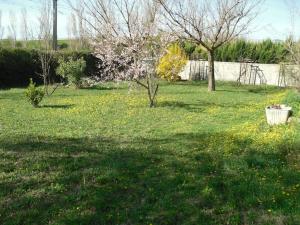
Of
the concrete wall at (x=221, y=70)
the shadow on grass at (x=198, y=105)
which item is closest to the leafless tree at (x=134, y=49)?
the shadow on grass at (x=198, y=105)

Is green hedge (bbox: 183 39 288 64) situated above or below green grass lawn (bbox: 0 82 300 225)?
Result: above

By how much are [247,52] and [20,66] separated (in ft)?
51.6

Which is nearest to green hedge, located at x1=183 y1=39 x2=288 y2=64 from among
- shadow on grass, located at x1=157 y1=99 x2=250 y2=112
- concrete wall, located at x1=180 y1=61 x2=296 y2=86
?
concrete wall, located at x1=180 y1=61 x2=296 y2=86

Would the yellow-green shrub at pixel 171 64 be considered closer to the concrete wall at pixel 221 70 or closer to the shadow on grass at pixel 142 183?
the concrete wall at pixel 221 70

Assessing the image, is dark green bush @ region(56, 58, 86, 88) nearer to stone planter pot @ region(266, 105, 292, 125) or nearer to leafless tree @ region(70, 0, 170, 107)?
leafless tree @ region(70, 0, 170, 107)

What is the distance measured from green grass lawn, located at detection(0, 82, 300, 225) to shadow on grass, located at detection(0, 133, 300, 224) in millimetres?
13

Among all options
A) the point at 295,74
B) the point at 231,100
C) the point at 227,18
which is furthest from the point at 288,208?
the point at 227,18

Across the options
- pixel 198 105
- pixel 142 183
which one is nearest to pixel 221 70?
pixel 198 105

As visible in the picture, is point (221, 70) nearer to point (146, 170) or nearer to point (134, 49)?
point (134, 49)

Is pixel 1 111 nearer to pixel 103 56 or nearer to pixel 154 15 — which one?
pixel 103 56

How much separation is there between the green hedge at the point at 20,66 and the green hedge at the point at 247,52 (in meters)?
10.4

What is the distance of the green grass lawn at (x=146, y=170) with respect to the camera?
4934mm

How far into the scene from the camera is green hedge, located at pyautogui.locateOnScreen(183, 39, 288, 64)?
28.6m

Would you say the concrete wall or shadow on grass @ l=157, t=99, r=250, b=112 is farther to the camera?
the concrete wall
